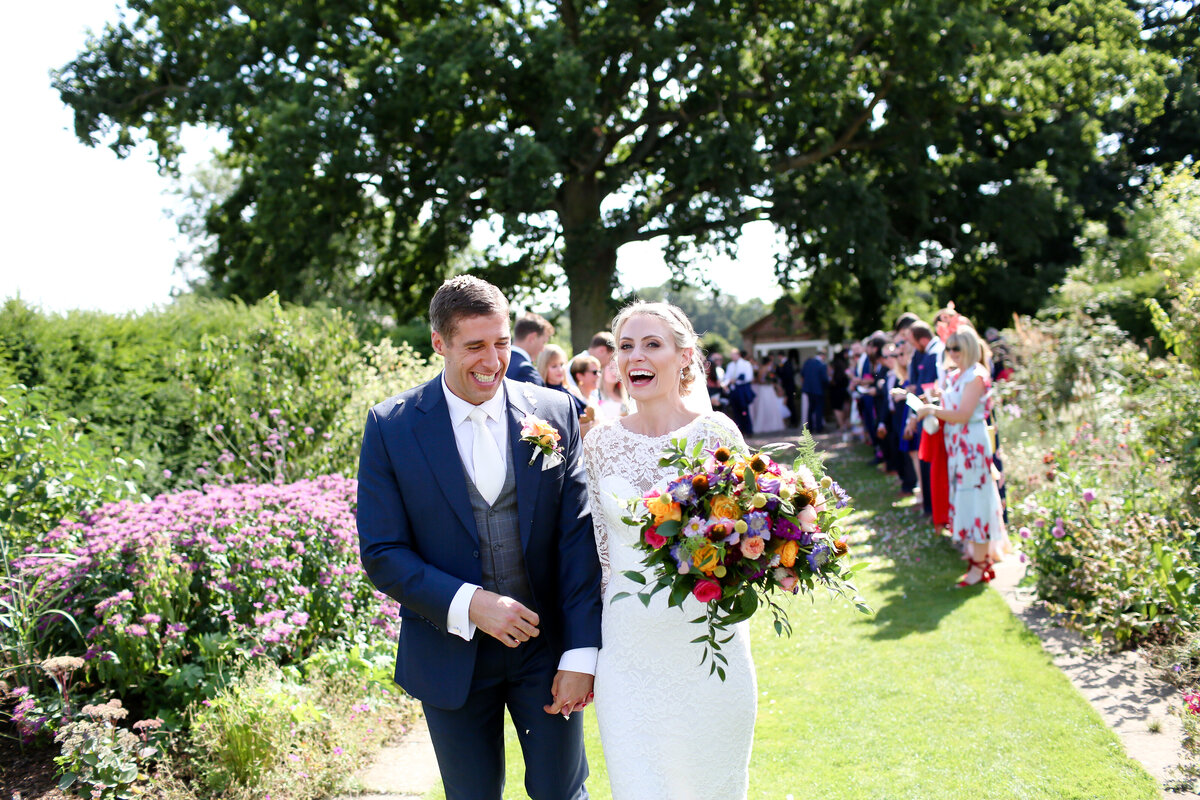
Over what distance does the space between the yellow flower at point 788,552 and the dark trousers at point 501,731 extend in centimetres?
88

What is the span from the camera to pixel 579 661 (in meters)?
2.89

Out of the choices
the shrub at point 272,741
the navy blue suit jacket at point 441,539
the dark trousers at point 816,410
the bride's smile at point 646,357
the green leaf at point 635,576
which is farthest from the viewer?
the dark trousers at point 816,410

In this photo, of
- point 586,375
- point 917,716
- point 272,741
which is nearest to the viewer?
point 272,741

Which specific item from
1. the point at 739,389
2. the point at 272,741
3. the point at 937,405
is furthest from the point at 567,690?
the point at 739,389

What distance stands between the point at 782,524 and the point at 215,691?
3233 mm

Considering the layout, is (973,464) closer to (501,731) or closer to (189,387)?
(501,731)

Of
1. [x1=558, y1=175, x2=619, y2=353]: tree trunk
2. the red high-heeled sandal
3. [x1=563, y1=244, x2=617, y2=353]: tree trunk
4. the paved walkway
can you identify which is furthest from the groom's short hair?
[x1=563, y1=244, x2=617, y2=353]: tree trunk

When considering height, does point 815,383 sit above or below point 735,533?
above

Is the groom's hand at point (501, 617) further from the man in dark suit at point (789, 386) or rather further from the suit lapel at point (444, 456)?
the man in dark suit at point (789, 386)

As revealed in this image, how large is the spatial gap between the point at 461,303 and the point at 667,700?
1469 mm

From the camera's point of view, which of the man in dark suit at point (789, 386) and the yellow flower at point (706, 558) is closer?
the yellow flower at point (706, 558)

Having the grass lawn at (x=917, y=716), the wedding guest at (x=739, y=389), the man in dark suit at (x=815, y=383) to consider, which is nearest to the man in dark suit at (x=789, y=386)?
the wedding guest at (x=739, y=389)

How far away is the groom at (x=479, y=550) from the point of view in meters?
2.81

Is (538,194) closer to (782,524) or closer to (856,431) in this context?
(856,431)
